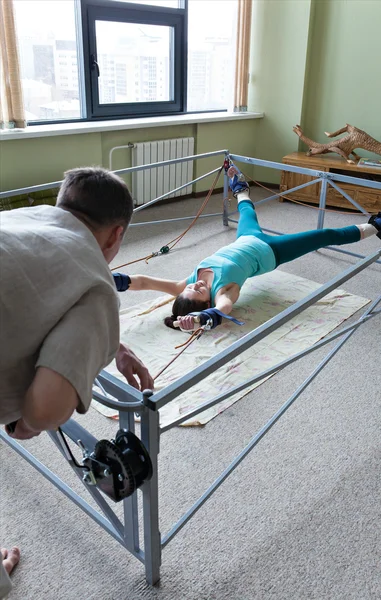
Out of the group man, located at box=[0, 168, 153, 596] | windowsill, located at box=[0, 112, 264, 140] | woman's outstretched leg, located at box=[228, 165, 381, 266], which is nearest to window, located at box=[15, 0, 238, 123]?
windowsill, located at box=[0, 112, 264, 140]

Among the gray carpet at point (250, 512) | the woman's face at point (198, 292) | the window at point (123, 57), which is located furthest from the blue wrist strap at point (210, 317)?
the window at point (123, 57)

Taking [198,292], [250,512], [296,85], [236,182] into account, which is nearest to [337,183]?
[296,85]

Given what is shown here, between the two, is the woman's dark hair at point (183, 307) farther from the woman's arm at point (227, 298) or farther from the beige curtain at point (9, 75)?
the beige curtain at point (9, 75)

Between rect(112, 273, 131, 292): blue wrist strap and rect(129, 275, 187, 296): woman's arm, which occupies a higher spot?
rect(112, 273, 131, 292): blue wrist strap

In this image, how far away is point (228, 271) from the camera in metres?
2.85

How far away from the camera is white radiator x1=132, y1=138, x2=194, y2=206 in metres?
4.87

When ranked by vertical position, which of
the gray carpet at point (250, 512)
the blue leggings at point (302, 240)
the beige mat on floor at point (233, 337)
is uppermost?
the blue leggings at point (302, 240)

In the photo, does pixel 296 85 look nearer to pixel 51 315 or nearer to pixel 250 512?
pixel 250 512

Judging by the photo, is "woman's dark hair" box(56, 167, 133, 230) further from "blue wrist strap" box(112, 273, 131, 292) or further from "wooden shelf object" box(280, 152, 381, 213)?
"wooden shelf object" box(280, 152, 381, 213)

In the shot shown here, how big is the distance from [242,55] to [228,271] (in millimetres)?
3390

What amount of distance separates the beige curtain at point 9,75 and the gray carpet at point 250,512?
8.90ft

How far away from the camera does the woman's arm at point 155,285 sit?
115 inches

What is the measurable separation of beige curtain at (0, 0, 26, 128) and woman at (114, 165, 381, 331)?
6.20 ft

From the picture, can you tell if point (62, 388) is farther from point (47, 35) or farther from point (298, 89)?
point (298, 89)
